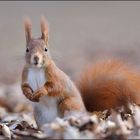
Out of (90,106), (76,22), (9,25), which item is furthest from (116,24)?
(90,106)

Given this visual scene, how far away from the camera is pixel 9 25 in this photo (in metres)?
10.5

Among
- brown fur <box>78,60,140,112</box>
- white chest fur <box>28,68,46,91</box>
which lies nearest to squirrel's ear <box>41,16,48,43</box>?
white chest fur <box>28,68,46,91</box>

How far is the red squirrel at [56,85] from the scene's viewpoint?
3.60 m

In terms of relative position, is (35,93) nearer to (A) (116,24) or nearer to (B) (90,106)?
(B) (90,106)

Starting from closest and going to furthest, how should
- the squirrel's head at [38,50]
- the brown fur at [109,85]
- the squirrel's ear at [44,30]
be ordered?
1. the squirrel's head at [38,50]
2. the squirrel's ear at [44,30]
3. the brown fur at [109,85]

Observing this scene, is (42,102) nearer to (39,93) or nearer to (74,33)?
(39,93)

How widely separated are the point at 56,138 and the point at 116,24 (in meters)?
7.63

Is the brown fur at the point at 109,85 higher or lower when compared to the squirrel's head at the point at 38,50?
lower

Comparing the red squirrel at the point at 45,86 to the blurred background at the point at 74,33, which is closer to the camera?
the red squirrel at the point at 45,86

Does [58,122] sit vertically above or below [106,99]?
below

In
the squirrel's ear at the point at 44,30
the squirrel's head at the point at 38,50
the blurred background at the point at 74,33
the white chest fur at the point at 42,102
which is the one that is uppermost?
the blurred background at the point at 74,33

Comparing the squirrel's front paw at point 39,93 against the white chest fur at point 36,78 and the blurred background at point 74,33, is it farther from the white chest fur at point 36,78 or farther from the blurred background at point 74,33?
the blurred background at point 74,33

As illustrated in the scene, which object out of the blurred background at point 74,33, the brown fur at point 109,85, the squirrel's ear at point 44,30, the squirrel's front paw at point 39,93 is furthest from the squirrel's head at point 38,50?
the blurred background at point 74,33

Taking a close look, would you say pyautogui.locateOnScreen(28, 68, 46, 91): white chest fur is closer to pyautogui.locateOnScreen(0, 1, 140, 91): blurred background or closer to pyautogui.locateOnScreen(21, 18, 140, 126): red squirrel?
pyautogui.locateOnScreen(21, 18, 140, 126): red squirrel
